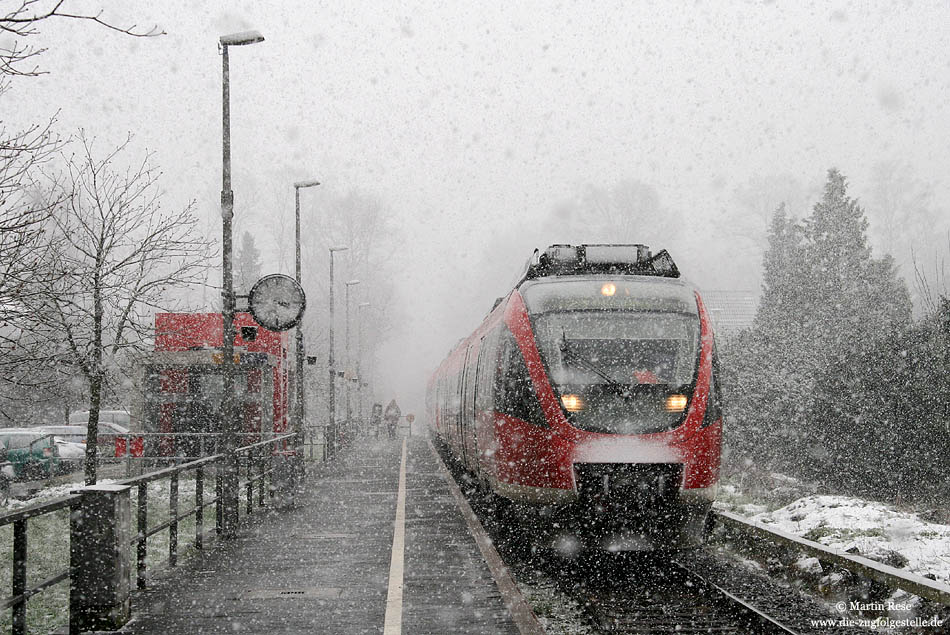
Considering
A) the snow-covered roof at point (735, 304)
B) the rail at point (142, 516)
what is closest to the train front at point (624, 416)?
the rail at point (142, 516)

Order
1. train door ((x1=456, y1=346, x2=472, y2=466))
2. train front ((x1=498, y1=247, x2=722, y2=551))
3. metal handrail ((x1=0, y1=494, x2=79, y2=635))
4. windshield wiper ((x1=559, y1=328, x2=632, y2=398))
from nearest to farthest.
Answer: metal handrail ((x1=0, y1=494, x2=79, y2=635)), train front ((x1=498, y1=247, x2=722, y2=551)), windshield wiper ((x1=559, y1=328, x2=632, y2=398)), train door ((x1=456, y1=346, x2=472, y2=466))

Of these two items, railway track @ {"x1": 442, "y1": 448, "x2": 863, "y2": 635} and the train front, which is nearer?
railway track @ {"x1": 442, "y1": 448, "x2": 863, "y2": 635}

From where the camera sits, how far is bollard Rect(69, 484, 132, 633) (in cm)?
665

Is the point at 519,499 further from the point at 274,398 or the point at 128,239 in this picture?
the point at 274,398

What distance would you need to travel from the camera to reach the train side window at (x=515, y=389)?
9.77 meters

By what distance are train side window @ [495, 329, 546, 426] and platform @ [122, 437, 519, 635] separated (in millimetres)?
1550

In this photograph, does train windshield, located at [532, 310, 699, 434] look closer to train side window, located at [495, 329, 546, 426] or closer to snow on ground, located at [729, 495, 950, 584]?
train side window, located at [495, 329, 546, 426]

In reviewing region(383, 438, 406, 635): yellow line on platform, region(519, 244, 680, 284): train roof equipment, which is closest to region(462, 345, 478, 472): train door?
region(383, 438, 406, 635): yellow line on platform

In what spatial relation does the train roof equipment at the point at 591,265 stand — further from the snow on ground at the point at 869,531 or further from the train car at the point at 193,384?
the train car at the point at 193,384

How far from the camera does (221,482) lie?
1184cm

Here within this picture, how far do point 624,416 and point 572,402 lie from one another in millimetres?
531

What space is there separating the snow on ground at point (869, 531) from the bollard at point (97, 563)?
598 cm

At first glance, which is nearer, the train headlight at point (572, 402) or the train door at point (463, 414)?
the train headlight at point (572, 402)

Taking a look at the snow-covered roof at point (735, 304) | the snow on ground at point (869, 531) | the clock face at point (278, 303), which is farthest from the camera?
the snow-covered roof at point (735, 304)
